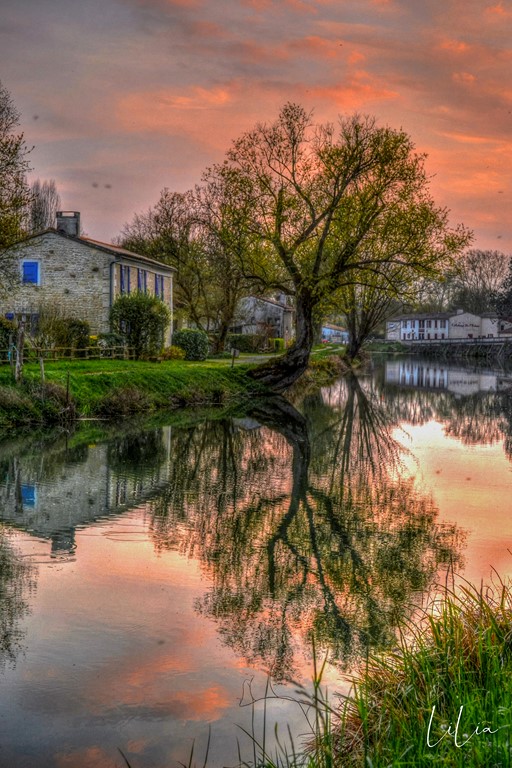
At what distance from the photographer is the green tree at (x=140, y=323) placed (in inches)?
1444

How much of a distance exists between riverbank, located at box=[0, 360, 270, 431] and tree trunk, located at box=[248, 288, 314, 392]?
0.82 meters

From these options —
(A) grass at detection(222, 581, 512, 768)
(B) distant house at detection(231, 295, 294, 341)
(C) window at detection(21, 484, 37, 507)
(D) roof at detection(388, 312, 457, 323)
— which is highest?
(D) roof at detection(388, 312, 457, 323)

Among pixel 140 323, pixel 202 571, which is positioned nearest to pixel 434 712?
pixel 202 571

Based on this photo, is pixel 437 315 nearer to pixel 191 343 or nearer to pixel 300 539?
pixel 191 343

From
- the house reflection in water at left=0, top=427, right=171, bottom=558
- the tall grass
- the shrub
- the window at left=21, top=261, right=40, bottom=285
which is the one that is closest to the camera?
the tall grass

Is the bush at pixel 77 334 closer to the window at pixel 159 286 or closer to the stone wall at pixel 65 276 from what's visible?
the stone wall at pixel 65 276

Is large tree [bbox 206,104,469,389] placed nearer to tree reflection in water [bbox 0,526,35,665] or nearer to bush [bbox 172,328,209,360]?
bush [bbox 172,328,209,360]

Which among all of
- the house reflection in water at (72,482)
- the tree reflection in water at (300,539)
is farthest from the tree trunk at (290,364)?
the house reflection in water at (72,482)

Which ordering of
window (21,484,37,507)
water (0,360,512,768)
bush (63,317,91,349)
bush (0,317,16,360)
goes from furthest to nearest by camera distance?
bush (63,317,91,349) < bush (0,317,16,360) < window (21,484,37,507) < water (0,360,512,768)

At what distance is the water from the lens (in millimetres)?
6289

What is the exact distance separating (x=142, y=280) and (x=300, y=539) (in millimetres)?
33570

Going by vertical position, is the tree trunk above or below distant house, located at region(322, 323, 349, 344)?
below

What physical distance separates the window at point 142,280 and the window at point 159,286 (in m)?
1.96

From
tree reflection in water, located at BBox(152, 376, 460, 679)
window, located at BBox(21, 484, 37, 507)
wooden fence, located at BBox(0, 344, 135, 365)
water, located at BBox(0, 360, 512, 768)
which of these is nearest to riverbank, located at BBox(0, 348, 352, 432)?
wooden fence, located at BBox(0, 344, 135, 365)
